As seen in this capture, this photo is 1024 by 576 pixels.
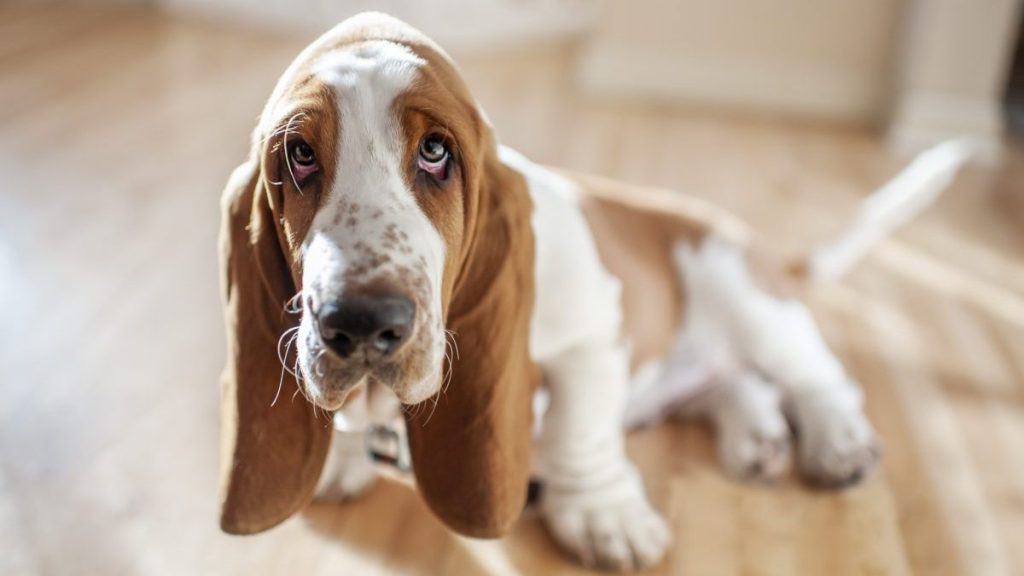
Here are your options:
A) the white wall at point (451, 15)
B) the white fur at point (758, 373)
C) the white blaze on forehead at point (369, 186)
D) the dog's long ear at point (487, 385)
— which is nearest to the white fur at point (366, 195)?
the white blaze on forehead at point (369, 186)

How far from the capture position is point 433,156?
1.27m

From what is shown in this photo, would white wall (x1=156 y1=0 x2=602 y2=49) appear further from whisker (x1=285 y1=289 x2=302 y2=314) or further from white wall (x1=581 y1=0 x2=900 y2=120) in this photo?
whisker (x1=285 y1=289 x2=302 y2=314)

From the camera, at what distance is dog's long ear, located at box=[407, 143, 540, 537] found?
142 cm

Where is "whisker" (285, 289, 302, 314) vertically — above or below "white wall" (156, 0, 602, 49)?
above

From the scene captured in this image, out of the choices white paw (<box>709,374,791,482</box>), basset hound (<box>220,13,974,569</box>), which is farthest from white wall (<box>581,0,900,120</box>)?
white paw (<box>709,374,791,482</box>)

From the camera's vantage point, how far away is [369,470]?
1.92 meters

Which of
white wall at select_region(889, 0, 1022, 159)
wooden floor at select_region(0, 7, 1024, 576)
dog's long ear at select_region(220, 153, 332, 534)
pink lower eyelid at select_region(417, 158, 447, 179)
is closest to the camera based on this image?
pink lower eyelid at select_region(417, 158, 447, 179)

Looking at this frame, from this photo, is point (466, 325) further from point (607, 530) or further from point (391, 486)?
point (391, 486)

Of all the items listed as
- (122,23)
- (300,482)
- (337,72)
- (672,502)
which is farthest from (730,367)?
(122,23)

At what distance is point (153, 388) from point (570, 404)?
96 centimetres

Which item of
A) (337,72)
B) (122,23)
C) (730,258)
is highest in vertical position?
(337,72)

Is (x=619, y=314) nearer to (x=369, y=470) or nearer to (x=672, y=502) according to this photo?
(x=672, y=502)

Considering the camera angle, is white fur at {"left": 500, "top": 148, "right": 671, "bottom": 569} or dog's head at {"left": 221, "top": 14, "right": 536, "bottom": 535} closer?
dog's head at {"left": 221, "top": 14, "right": 536, "bottom": 535}

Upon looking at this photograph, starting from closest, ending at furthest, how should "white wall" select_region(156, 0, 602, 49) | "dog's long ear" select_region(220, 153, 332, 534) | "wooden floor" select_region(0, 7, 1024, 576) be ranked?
"dog's long ear" select_region(220, 153, 332, 534)
"wooden floor" select_region(0, 7, 1024, 576)
"white wall" select_region(156, 0, 602, 49)
